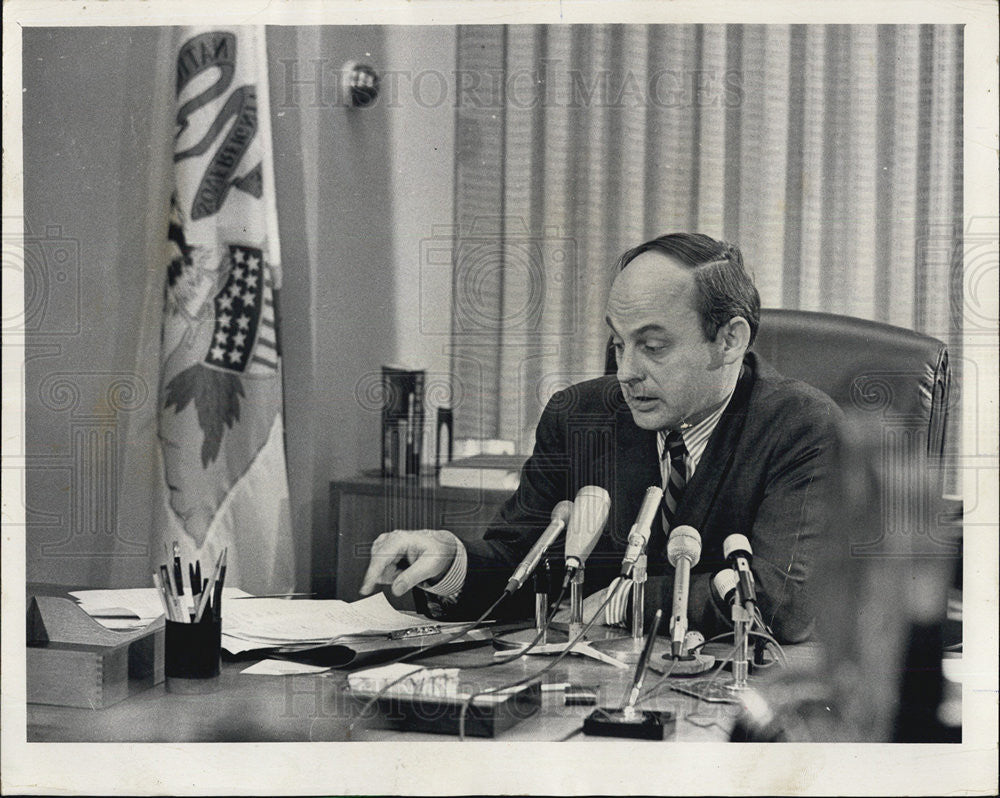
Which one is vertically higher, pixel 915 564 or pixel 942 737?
pixel 915 564

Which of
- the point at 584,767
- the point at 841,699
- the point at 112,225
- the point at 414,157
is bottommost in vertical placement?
the point at 584,767

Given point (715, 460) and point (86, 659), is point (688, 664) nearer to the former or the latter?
point (715, 460)

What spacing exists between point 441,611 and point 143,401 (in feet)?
1.94

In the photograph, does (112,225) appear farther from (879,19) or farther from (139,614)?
(879,19)

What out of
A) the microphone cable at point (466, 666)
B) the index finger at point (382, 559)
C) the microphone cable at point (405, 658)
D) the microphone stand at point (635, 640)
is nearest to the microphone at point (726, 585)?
the microphone stand at point (635, 640)

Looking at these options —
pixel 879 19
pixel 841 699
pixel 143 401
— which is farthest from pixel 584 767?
pixel 879 19

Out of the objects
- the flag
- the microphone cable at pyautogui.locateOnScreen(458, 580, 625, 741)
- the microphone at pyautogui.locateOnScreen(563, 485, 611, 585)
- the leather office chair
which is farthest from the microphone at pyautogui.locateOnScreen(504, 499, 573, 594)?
the flag

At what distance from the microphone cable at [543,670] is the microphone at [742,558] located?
17cm

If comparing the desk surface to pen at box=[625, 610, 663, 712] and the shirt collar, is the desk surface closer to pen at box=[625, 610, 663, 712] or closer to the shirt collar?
pen at box=[625, 610, 663, 712]

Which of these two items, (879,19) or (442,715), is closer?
(442,715)

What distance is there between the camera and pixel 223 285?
1670 millimetres

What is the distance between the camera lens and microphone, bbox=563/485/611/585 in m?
1.65

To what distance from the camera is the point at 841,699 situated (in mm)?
1645

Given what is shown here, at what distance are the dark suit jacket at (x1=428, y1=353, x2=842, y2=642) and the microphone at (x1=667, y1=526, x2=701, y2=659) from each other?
12 millimetres
